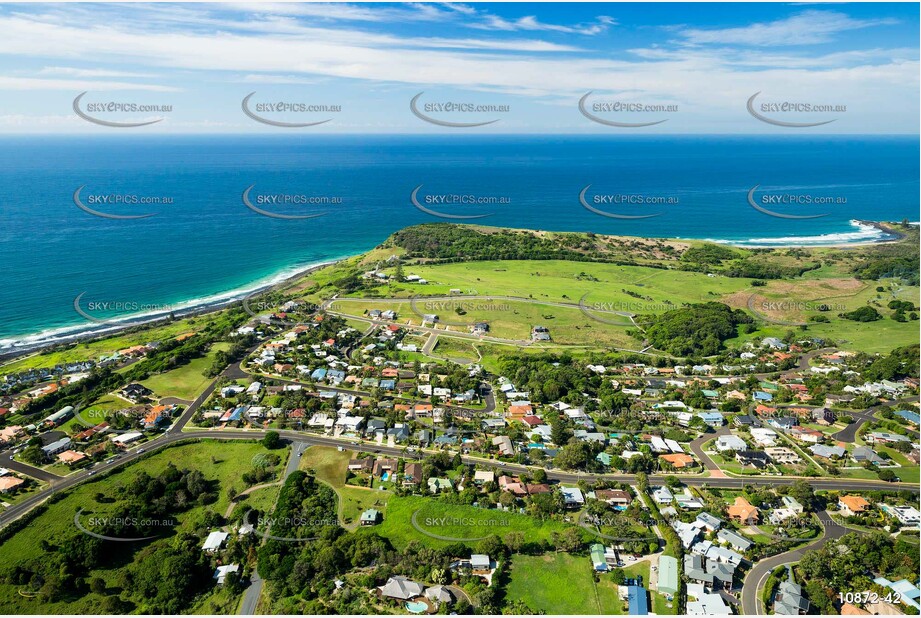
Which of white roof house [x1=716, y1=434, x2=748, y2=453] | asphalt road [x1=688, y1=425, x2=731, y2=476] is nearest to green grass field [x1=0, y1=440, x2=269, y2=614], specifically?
asphalt road [x1=688, y1=425, x2=731, y2=476]

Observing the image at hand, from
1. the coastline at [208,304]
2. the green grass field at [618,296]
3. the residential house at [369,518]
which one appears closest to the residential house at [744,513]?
the residential house at [369,518]

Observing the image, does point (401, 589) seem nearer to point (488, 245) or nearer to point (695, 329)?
point (695, 329)

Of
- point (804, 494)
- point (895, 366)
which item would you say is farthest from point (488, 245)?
point (804, 494)

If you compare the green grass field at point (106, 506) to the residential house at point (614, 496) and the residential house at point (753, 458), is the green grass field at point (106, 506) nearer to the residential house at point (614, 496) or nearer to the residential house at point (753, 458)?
the residential house at point (614, 496)

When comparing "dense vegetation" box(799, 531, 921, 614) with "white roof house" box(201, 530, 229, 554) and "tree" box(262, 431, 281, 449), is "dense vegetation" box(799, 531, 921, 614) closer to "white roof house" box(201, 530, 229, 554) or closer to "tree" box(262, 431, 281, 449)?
"white roof house" box(201, 530, 229, 554)

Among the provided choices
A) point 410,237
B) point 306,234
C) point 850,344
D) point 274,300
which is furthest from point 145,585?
point 306,234

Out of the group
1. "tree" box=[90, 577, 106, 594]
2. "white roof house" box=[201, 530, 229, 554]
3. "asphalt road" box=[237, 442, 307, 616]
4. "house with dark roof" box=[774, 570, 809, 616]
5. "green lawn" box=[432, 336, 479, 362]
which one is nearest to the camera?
"house with dark roof" box=[774, 570, 809, 616]

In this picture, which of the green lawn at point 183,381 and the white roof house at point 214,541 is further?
the green lawn at point 183,381
